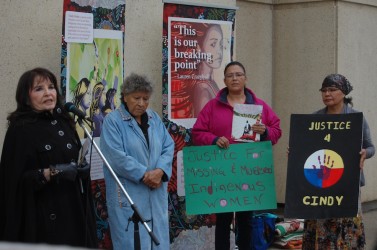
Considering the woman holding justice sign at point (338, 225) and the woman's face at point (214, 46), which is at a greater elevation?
the woman's face at point (214, 46)

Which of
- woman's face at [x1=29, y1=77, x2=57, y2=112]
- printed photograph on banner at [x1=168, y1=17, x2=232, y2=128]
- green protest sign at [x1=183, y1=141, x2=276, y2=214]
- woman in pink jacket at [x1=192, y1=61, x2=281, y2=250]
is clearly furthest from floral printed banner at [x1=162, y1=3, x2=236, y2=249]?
woman's face at [x1=29, y1=77, x2=57, y2=112]

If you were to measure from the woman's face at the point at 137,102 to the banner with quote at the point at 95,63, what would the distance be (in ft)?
1.19

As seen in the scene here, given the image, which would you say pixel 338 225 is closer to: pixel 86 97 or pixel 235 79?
pixel 235 79

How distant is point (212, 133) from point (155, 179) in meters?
1.03

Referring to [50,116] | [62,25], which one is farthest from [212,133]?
[50,116]

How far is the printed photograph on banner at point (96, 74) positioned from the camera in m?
6.47

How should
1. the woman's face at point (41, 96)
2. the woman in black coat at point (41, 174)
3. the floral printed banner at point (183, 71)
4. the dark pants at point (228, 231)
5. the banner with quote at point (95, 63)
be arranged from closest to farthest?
the woman in black coat at point (41, 174)
the woman's face at point (41, 96)
the banner with quote at point (95, 63)
the dark pants at point (228, 231)
the floral printed banner at point (183, 71)

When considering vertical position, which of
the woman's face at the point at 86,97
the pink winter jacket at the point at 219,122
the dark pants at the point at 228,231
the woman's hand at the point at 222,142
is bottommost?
the dark pants at the point at 228,231

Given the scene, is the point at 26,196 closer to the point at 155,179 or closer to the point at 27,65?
the point at 155,179

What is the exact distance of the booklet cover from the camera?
6836mm

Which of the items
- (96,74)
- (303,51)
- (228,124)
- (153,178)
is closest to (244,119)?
(228,124)

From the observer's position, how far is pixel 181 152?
291 inches

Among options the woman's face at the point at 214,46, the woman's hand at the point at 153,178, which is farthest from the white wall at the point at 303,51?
the woman's hand at the point at 153,178

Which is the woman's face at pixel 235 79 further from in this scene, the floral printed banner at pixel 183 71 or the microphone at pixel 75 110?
the microphone at pixel 75 110
